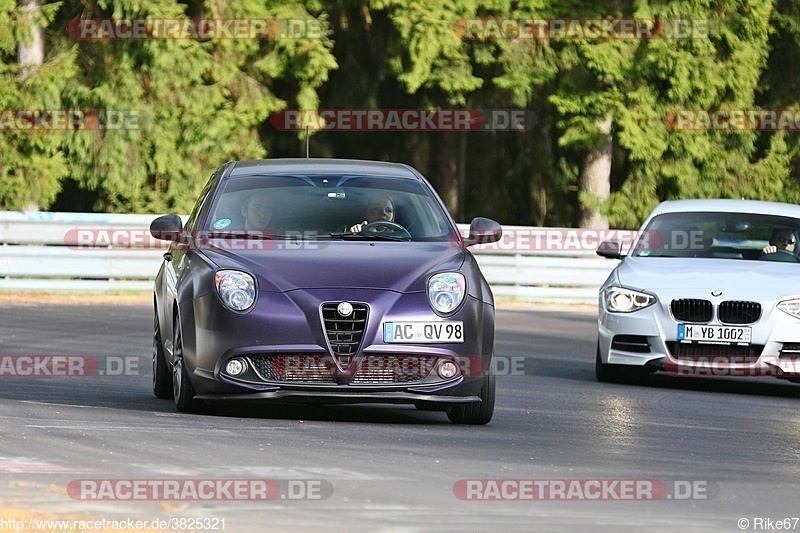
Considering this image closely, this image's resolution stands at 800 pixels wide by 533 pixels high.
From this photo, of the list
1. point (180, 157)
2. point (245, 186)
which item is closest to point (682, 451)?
point (245, 186)

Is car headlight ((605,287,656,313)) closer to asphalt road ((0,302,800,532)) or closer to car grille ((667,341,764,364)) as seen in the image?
car grille ((667,341,764,364))

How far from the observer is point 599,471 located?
28.5ft

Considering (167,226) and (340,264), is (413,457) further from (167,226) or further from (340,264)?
(167,226)

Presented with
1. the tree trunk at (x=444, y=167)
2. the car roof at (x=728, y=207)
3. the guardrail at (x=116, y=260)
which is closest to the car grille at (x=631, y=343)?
the car roof at (x=728, y=207)

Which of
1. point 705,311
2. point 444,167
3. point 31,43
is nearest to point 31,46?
point 31,43

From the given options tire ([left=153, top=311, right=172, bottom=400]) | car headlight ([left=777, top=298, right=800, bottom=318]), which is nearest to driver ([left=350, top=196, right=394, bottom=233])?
tire ([left=153, top=311, right=172, bottom=400])

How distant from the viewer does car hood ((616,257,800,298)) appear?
13648 mm

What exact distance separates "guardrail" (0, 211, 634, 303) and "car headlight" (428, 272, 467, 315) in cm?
1431

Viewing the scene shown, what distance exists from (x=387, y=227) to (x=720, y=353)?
12.9 feet

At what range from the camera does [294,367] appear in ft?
32.2

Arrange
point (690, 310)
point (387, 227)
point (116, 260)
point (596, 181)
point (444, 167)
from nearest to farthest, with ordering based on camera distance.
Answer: point (387, 227) → point (690, 310) → point (116, 260) → point (596, 181) → point (444, 167)

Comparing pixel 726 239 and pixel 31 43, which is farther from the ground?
pixel 31 43

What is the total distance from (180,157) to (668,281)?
17.5 meters

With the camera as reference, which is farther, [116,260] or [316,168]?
[116,260]
